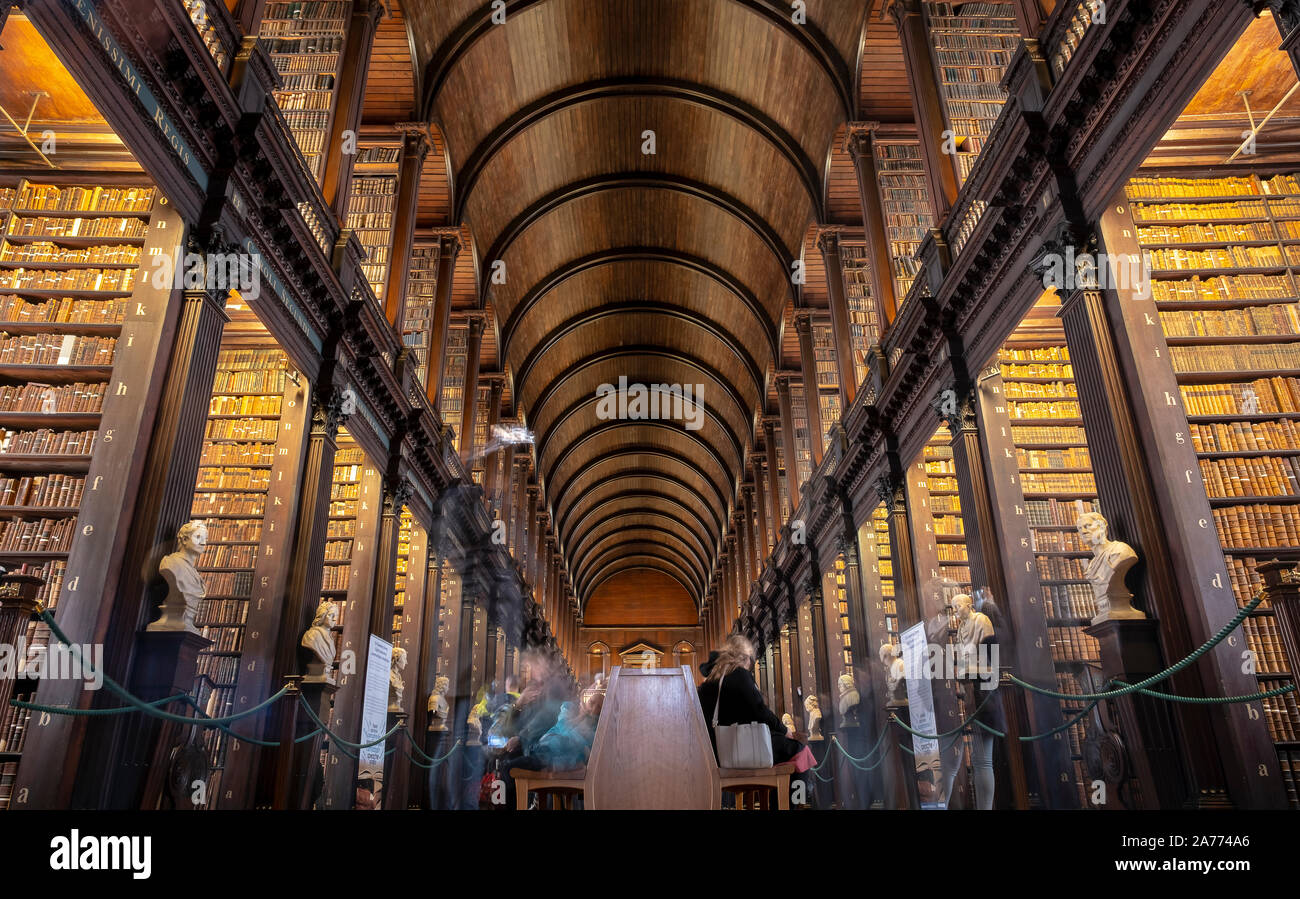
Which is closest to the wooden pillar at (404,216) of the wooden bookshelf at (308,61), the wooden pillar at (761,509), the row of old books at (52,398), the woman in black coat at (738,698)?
the wooden bookshelf at (308,61)

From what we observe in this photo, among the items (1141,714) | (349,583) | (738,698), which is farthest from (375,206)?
(1141,714)

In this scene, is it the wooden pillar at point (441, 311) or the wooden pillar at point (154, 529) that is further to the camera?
the wooden pillar at point (441, 311)

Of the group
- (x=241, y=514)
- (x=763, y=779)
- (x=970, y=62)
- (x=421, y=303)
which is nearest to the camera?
(x=763, y=779)

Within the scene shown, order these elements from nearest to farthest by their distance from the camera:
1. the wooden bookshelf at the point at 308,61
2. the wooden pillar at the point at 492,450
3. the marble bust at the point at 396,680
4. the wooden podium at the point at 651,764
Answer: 1. the wooden podium at the point at 651,764
2. the wooden bookshelf at the point at 308,61
3. the marble bust at the point at 396,680
4. the wooden pillar at the point at 492,450

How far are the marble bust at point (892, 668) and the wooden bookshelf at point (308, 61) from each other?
27.0 feet

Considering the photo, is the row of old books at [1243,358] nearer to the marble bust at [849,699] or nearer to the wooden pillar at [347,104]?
the marble bust at [849,699]

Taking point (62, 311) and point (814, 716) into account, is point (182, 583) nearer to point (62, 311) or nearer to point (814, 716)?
point (62, 311)

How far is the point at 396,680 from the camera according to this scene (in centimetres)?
988

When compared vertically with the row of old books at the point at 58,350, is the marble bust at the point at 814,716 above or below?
below

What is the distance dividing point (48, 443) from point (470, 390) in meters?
9.20

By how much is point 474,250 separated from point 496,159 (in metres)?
1.73

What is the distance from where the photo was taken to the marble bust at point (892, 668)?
362 inches
